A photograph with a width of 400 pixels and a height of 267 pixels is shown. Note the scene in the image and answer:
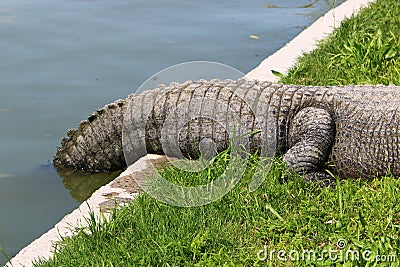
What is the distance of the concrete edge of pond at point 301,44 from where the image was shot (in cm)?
688

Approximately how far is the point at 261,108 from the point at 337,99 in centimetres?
56

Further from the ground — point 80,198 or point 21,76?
point 21,76

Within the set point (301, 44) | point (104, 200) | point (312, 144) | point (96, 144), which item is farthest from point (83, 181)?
point (301, 44)

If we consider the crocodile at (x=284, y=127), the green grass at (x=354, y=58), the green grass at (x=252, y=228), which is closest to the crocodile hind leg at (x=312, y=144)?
the crocodile at (x=284, y=127)

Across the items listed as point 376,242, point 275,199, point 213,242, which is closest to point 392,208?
point 376,242

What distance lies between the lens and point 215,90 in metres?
5.41

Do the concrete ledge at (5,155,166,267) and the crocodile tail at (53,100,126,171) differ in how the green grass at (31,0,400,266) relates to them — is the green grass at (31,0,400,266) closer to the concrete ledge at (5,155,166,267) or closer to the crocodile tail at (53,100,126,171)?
the concrete ledge at (5,155,166,267)

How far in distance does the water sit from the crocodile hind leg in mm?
1683

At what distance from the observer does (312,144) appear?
4867mm

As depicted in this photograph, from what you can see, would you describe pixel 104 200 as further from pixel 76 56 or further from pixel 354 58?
pixel 76 56

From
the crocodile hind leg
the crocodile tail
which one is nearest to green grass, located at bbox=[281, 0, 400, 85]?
the crocodile hind leg

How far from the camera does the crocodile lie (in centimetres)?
480

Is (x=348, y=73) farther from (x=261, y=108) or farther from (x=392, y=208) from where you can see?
(x=392, y=208)

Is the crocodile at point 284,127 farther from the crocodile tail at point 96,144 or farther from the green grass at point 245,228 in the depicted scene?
the green grass at point 245,228
